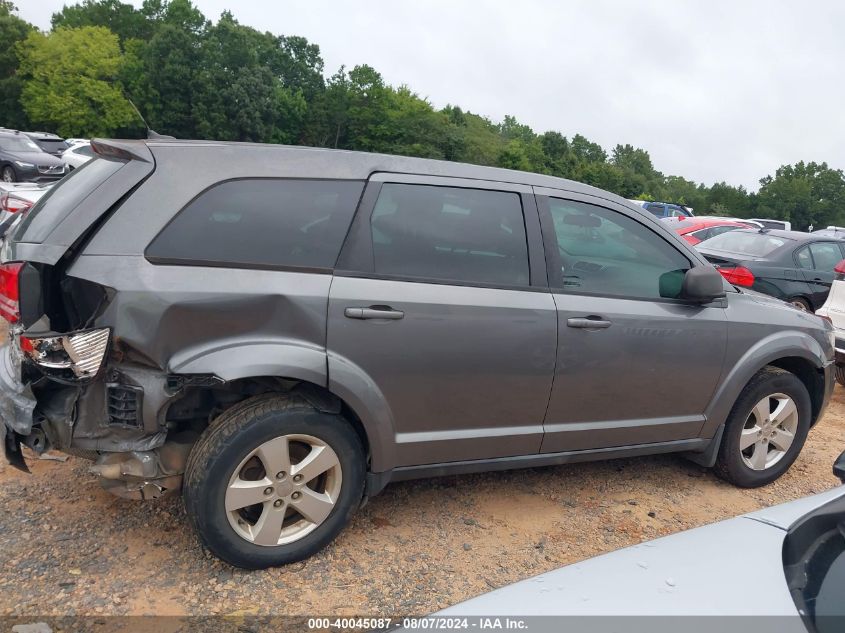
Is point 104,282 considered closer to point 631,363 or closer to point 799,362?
point 631,363

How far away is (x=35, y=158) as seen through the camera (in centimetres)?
1756

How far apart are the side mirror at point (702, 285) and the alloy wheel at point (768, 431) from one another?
92 cm

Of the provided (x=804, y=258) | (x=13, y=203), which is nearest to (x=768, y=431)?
(x=804, y=258)

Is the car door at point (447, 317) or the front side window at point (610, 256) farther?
the front side window at point (610, 256)

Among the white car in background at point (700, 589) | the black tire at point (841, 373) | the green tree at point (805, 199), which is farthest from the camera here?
the green tree at point (805, 199)

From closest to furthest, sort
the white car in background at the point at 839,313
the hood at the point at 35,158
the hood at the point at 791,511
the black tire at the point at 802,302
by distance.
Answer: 1. the hood at the point at 791,511
2. the white car in background at the point at 839,313
3. the black tire at the point at 802,302
4. the hood at the point at 35,158

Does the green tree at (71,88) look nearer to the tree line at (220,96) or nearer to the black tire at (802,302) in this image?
the tree line at (220,96)

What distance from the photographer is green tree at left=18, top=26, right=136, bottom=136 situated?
46.3 m

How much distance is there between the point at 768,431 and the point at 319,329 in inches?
116

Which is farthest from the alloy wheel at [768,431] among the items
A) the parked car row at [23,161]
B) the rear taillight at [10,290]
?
the parked car row at [23,161]

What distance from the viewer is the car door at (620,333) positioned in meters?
3.29

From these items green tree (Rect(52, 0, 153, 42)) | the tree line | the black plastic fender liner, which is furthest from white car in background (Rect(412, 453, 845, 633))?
green tree (Rect(52, 0, 153, 42))

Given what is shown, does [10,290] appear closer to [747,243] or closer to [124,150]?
[124,150]

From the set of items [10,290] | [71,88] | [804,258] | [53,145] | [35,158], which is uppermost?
[71,88]
